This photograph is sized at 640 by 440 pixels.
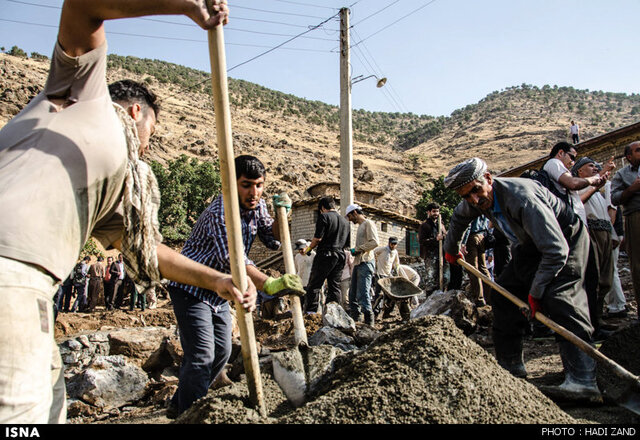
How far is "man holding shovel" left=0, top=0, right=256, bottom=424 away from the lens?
125cm

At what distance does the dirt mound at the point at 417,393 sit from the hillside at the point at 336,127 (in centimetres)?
2203

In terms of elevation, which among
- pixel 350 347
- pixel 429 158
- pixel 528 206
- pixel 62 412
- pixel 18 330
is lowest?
pixel 350 347

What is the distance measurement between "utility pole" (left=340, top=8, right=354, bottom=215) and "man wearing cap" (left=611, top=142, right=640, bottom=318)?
20.1 ft

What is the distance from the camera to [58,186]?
136 cm

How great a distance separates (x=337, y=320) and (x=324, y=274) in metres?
1.45

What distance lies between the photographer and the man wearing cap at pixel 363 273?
263 inches

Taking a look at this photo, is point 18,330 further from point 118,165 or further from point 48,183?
point 118,165

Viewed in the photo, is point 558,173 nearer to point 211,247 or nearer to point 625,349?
point 625,349

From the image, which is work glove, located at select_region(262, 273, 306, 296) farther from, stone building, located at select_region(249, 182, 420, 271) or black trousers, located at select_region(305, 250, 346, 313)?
stone building, located at select_region(249, 182, 420, 271)

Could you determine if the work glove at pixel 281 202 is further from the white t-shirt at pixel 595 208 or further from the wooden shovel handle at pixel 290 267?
the white t-shirt at pixel 595 208

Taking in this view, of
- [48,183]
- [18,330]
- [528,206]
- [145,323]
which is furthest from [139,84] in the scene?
[145,323]

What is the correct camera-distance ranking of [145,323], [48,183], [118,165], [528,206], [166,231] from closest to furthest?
1. [48,183]
2. [118,165]
3. [528,206]
4. [145,323]
5. [166,231]

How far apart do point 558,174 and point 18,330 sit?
443 centimetres
